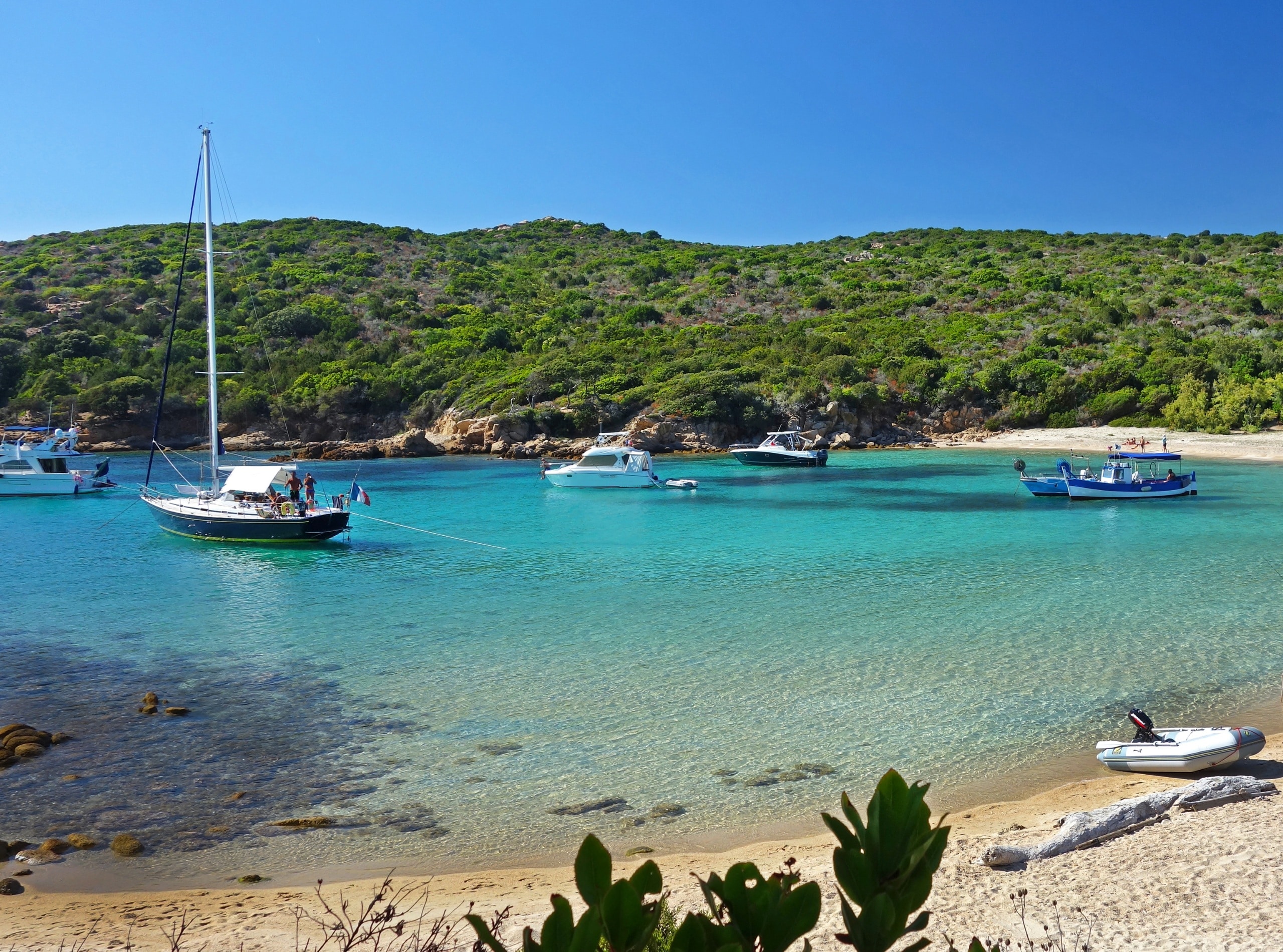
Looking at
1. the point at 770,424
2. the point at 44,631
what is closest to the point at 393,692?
the point at 44,631

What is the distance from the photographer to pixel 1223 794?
7113 mm

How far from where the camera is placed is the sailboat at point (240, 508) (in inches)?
876

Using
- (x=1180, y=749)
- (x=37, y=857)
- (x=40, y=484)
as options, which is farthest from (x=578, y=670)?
(x=40, y=484)

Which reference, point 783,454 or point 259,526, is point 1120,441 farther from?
point 259,526

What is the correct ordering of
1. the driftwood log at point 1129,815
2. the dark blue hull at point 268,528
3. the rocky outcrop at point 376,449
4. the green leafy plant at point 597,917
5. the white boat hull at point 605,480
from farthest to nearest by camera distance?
the rocky outcrop at point 376,449 < the white boat hull at point 605,480 < the dark blue hull at point 268,528 < the driftwood log at point 1129,815 < the green leafy plant at point 597,917

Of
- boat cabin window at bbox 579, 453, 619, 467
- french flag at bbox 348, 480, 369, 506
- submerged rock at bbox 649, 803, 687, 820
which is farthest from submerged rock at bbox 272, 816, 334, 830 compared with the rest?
boat cabin window at bbox 579, 453, 619, 467

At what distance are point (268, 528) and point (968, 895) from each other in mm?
20076

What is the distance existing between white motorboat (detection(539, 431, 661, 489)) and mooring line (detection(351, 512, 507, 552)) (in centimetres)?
960

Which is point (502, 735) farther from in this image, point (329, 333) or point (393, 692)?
point (329, 333)

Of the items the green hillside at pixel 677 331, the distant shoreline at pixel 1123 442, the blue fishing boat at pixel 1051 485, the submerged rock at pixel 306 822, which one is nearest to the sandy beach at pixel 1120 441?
the distant shoreline at pixel 1123 442

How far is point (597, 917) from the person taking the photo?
5.55ft

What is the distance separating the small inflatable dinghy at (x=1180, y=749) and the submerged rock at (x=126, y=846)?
8.13 m

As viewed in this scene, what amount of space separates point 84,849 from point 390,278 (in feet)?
263

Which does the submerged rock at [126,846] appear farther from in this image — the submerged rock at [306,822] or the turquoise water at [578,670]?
the submerged rock at [306,822]
